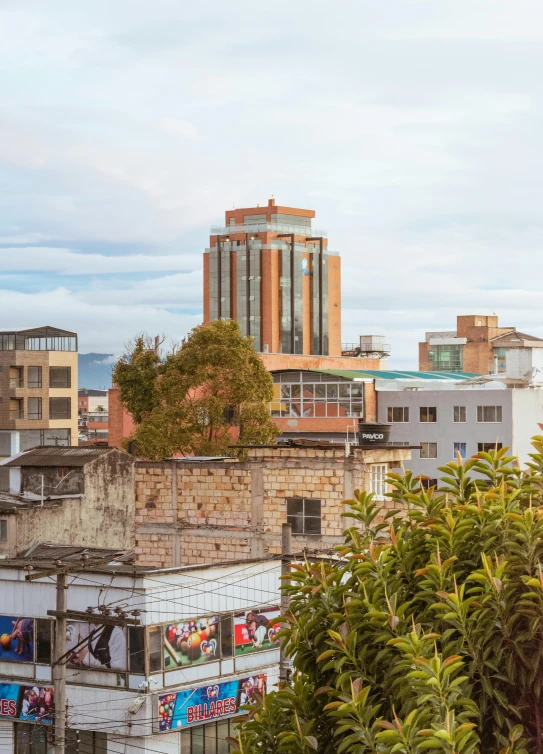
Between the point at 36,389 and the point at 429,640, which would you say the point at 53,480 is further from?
the point at 36,389

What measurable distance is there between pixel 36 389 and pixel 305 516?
5568cm

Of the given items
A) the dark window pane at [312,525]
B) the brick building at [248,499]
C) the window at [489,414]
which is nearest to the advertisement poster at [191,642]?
the brick building at [248,499]

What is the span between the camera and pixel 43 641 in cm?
2802

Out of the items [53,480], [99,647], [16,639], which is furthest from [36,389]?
[99,647]

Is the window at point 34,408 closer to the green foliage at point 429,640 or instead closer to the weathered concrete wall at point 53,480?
the weathered concrete wall at point 53,480

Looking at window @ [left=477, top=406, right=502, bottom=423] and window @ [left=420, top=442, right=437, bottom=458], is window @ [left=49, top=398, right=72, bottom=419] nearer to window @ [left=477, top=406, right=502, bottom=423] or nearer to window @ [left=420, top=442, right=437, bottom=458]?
window @ [left=420, top=442, right=437, bottom=458]

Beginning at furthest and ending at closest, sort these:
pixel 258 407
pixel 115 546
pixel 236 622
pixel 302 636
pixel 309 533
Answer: pixel 258 407, pixel 115 546, pixel 309 533, pixel 236 622, pixel 302 636

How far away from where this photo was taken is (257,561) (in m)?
29.5

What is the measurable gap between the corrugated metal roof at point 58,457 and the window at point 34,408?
46.9 m

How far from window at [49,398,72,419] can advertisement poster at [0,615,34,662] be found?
204ft

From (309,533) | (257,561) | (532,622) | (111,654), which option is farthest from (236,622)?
(532,622)

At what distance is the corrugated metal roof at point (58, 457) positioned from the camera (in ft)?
130

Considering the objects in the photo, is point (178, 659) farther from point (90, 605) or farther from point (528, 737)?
point (528, 737)

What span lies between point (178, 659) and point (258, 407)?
26.5m
